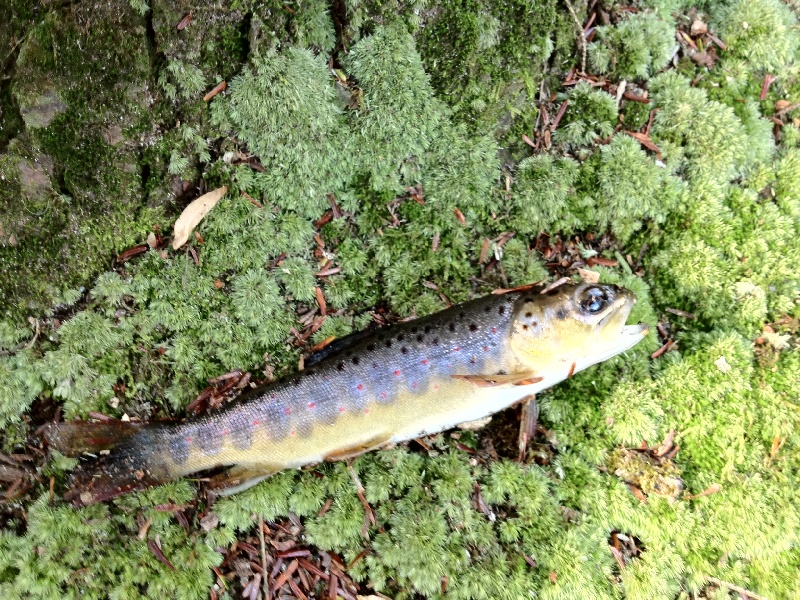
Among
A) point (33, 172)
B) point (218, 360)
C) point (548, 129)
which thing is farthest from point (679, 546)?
point (33, 172)

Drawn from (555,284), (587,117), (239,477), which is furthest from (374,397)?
(587,117)

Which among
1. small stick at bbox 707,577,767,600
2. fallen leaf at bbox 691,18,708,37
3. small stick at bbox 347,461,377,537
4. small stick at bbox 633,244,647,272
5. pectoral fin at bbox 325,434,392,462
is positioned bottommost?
small stick at bbox 707,577,767,600

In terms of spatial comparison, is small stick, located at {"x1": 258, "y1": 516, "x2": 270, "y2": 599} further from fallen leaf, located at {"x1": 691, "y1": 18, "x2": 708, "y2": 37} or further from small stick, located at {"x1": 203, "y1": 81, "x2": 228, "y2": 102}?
fallen leaf, located at {"x1": 691, "y1": 18, "x2": 708, "y2": 37}

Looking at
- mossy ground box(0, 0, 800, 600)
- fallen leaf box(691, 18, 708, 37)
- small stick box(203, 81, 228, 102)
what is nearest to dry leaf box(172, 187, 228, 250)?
mossy ground box(0, 0, 800, 600)

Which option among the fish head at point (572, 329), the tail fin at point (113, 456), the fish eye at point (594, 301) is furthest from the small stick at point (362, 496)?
the fish eye at point (594, 301)

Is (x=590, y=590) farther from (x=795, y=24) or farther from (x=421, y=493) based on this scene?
(x=795, y=24)

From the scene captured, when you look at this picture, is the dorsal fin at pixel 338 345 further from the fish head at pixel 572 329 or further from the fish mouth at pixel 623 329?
the fish mouth at pixel 623 329
